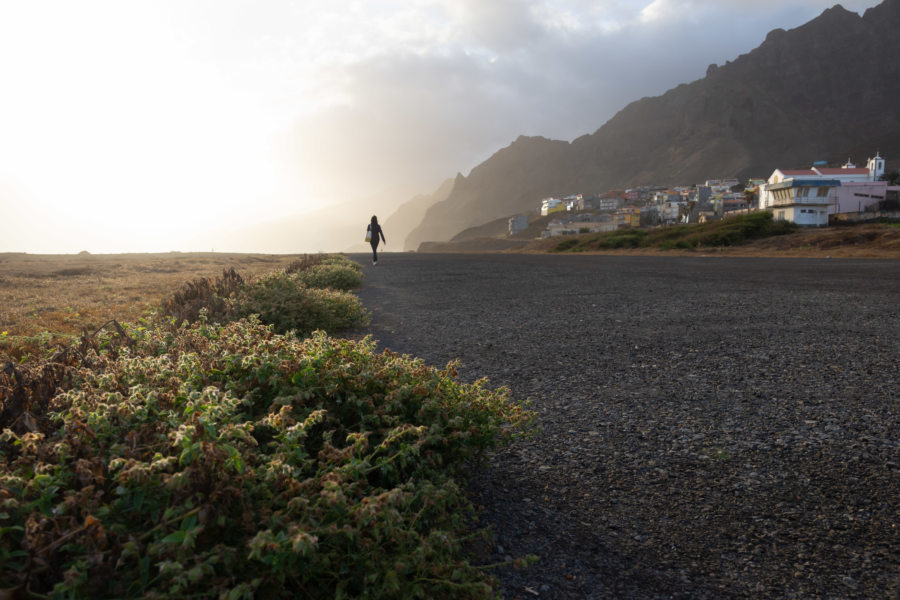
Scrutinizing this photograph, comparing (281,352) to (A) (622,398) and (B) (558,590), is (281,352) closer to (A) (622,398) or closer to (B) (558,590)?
(B) (558,590)

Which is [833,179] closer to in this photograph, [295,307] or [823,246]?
[823,246]

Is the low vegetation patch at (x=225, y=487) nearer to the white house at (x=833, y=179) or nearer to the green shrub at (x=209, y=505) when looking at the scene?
the green shrub at (x=209, y=505)

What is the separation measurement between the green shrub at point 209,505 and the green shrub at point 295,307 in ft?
13.3

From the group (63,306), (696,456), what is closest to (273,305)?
(63,306)

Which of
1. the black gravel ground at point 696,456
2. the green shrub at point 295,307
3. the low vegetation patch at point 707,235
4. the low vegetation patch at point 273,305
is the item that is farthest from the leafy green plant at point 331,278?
the low vegetation patch at point 707,235

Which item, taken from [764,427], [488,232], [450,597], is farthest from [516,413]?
[488,232]

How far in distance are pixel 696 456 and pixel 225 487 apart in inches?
104

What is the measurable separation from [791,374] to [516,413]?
3.14 m

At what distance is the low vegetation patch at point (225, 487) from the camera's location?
4.48 ft

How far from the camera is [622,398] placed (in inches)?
163

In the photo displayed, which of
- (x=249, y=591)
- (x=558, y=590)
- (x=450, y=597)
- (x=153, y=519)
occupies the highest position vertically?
(x=153, y=519)

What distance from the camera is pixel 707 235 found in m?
31.2

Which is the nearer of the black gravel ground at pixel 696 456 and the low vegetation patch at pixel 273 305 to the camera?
the black gravel ground at pixel 696 456

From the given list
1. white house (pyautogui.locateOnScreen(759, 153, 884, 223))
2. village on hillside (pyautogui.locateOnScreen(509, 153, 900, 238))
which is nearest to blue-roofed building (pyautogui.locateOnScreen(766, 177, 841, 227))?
village on hillside (pyautogui.locateOnScreen(509, 153, 900, 238))
